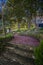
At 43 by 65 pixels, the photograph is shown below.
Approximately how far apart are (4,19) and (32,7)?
11.2 metres

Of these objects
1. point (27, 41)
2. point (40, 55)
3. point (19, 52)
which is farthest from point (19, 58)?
point (27, 41)

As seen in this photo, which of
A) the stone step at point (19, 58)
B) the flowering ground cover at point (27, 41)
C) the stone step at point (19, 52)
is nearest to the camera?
the stone step at point (19, 58)

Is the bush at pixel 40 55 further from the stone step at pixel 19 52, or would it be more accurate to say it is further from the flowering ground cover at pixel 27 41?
the flowering ground cover at pixel 27 41

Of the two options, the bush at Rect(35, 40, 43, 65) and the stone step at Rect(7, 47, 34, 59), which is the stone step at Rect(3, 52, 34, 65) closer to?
the stone step at Rect(7, 47, 34, 59)

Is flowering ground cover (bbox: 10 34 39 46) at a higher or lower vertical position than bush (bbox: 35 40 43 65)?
lower

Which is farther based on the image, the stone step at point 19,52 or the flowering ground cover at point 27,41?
the flowering ground cover at point 27,41

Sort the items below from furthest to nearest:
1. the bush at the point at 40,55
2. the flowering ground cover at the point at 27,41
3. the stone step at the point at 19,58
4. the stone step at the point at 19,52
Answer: the flowering ground cover at the point at 27,41 < the stone step at the point at 19,52 < the stone step at the point at 19,58 < the bush at the point at 40,55

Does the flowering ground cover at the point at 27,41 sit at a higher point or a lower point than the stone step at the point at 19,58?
higher

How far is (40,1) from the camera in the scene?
728 cm

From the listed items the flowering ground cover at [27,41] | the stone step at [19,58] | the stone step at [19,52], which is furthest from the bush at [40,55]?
the flowering ground cover at [27,41]

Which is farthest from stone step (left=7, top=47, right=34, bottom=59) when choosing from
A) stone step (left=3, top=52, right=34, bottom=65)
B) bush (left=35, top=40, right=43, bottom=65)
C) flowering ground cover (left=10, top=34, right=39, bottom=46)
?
bush (left=35, top=40, right=43, bottom=65)

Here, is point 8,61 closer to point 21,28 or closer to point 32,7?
point 32,7

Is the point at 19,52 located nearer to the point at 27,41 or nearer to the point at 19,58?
the point at 19,58

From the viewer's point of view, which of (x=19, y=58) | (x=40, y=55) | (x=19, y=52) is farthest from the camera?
(x=19, y=52)
